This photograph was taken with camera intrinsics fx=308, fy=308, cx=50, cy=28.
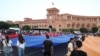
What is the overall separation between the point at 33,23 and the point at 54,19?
72.9 ft

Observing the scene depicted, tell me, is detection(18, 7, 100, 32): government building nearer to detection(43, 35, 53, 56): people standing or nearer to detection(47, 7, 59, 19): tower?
detection(47, 7, 59, 19): tower

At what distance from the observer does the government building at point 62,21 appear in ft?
502

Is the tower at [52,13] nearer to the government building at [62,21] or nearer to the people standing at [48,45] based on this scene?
the government building at [62,21]

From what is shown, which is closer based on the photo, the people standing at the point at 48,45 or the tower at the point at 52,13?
the people standing at the point at 48,45

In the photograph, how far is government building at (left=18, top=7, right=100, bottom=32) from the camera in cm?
15288

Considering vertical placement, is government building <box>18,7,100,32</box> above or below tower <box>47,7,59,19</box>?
below

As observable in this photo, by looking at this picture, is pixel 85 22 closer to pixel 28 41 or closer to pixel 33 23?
pixel 33 23

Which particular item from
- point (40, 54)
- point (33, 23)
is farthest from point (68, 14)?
point (40, 54)

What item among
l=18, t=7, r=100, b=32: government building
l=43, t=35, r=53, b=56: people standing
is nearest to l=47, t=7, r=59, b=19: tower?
l=18, t=7, r=100, b=32: government building

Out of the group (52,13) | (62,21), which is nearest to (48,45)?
(52,13)

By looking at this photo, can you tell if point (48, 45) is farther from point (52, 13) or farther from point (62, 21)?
point (62, 21)

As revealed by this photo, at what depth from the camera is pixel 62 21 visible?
517 ft

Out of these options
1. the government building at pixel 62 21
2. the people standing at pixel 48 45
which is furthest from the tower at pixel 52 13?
the people standing at pixel 48 45

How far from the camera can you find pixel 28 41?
43.1ft
